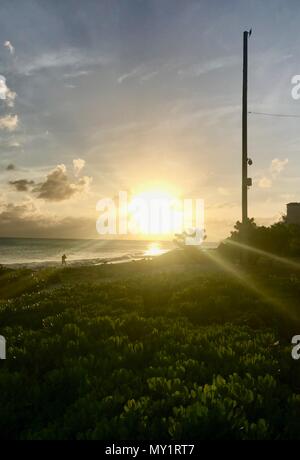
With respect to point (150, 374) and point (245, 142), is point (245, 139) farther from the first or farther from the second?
point (150, 374)

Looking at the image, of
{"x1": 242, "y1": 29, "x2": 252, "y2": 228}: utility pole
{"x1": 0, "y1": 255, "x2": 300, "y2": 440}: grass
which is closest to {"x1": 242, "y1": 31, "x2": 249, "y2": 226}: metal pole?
{"x1": 242, "y1": 29, "x2": 252, "y2": 228}: utility pole

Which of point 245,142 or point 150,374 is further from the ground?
point 245,142

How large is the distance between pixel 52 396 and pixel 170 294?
25.0ft

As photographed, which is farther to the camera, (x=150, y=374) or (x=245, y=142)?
(x=245, y=142)

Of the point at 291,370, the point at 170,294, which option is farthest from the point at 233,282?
the point at 291,370

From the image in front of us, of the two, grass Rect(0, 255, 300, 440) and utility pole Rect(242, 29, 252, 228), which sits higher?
utility pole Rect(242, 29, 252, 228)

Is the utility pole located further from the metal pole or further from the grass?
the grass

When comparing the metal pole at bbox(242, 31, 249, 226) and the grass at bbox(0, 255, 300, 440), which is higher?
the metal pole at bbox(242, 31, 249, 226)

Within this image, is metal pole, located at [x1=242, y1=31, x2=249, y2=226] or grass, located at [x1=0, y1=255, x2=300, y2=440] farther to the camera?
metal pole, located at [x1=242, y1=31, x2=249, y2=226]

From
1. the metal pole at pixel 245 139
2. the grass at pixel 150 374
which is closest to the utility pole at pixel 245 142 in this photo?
the metal pole at pixel 245 139

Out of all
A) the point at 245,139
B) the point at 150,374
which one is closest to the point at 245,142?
the point at 245,139

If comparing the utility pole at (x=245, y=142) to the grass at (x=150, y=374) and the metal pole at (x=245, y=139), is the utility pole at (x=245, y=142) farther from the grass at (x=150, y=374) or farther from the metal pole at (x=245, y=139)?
the grass at (x=150, y=374)

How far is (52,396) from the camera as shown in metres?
5.15
